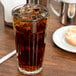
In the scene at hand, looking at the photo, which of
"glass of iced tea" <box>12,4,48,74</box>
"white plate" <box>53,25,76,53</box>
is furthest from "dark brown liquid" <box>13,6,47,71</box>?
"white plate" <box>53,25,76,53</box>

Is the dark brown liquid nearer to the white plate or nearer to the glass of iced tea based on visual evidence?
the glass of iced tea

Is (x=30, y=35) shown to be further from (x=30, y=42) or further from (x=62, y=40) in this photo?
(x=62, y=40)

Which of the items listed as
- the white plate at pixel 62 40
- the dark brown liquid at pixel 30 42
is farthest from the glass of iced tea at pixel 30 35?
the white plate at pixel 62 40

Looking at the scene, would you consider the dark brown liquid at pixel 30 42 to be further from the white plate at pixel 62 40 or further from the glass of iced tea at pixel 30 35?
the white plate at pixel 62 40

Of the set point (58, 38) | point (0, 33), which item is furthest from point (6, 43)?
point (58, 38)

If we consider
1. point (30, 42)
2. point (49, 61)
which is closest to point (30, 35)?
point (30, 42)

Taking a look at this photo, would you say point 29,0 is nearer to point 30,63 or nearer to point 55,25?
point 55,25
